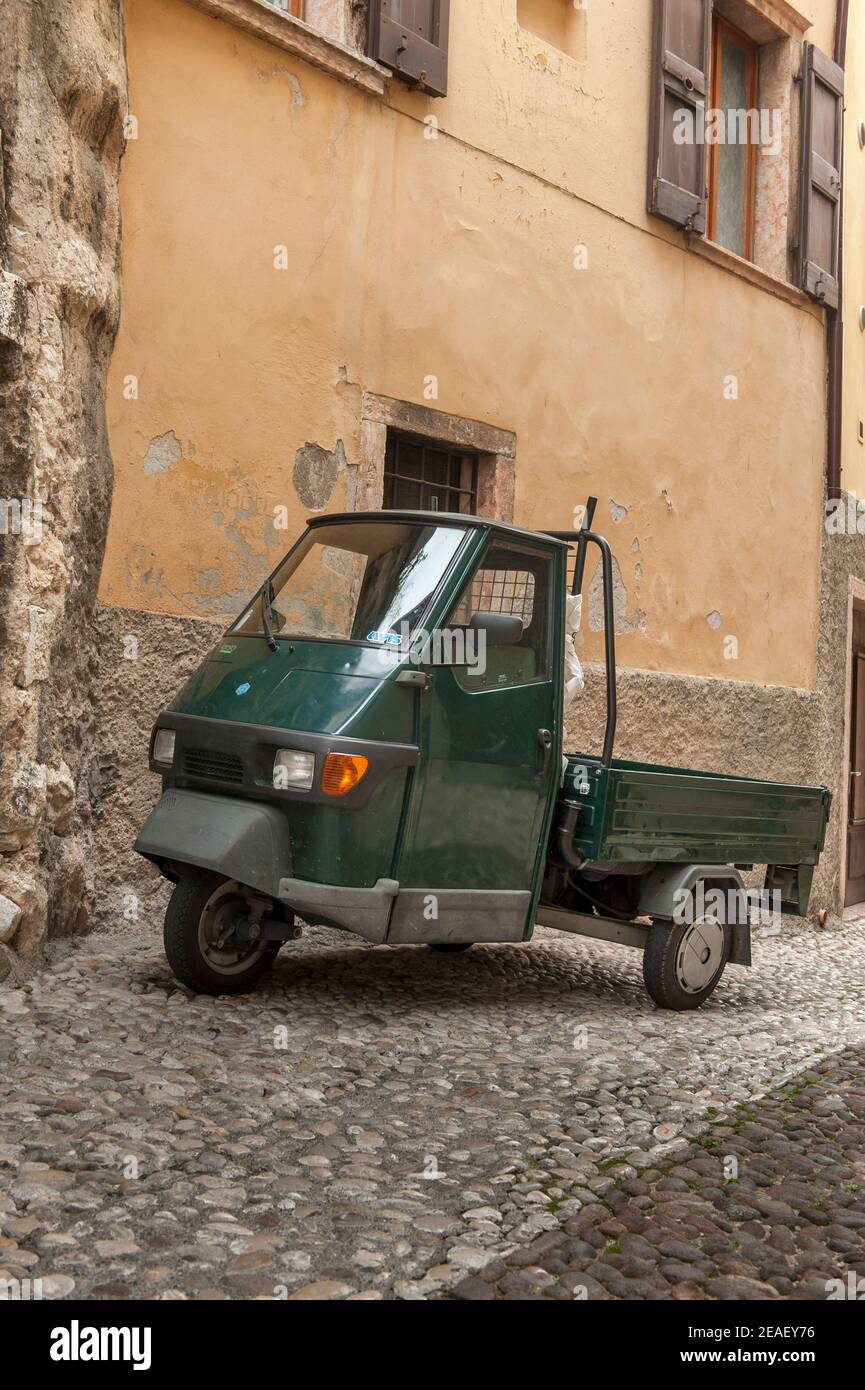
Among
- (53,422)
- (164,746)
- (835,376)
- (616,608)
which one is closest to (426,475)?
(616,608)

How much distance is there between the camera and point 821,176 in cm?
1159

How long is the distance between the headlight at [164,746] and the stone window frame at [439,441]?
6.90 ft

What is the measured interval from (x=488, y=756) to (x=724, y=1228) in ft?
7.62

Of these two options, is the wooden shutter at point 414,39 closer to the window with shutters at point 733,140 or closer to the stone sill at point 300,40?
the stone sill at point 300,40

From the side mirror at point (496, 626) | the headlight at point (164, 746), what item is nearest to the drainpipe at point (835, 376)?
the side mirror at point (496, 626)

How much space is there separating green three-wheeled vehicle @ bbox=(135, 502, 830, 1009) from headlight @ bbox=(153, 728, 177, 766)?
0.6 inches

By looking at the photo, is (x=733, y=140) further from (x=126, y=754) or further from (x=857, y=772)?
(x=126, y=754)

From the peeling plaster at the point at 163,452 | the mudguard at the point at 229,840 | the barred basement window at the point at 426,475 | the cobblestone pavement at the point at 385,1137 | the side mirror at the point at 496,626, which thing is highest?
the barred basement window at the point at 426,475

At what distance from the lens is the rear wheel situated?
6.07 m

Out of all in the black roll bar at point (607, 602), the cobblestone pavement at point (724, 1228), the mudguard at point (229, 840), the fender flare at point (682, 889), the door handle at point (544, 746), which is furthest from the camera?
the fender flare at point (682, 889)

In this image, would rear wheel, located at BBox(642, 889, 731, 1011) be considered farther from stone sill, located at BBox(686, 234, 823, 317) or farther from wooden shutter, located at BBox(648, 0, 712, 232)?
stone sill, located at BBox(686, 234, 823, 317)

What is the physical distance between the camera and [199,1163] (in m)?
3.50

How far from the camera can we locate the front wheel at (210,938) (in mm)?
5078
